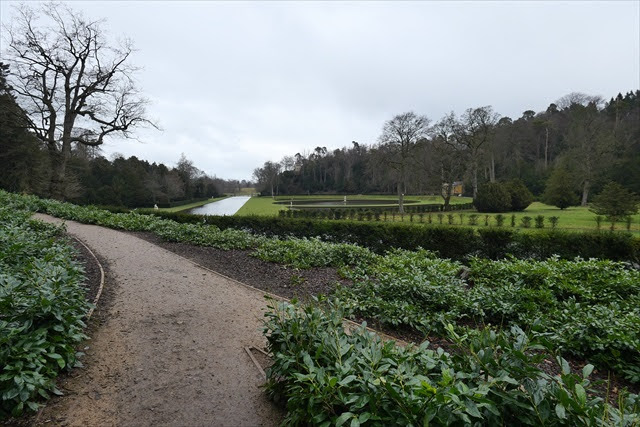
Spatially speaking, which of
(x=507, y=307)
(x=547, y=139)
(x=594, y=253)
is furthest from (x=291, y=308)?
(x=547, y=139)

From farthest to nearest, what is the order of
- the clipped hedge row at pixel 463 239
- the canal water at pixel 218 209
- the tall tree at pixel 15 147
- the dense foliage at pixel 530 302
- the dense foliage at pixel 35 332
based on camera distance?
Result: the canal water at pixel 218 209 < the tall tree at pixel 15 147 < the clipped hedge row at pixel 463 239 < the dense foliage at pixel 530 302 < the dense foliage at pixel 35 332

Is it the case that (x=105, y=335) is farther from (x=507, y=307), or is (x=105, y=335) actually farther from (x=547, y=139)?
(x=547, y=139)

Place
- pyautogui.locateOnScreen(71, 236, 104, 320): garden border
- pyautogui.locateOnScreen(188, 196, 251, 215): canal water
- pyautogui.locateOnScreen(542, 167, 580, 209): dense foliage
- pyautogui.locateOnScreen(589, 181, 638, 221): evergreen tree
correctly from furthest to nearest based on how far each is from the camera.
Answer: pyautogui.locateOnScreen(188, 196, 251, 215): canal water
pyautogui.locateOnScreen(542, 167, 580, 209): dense foliage
pyautogui.locateOnScreen(589, 181, 638, 221): evergreen tree
pyautogui.locateOnScreen(71, 236, 104, 320): garden border

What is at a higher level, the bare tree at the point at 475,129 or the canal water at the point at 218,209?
the bare tree at the point at 475,129

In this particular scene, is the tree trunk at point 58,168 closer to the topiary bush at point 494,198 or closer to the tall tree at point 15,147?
the tall tree at point 15,147

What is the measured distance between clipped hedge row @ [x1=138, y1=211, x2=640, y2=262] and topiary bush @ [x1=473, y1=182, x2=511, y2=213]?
56.2 ft

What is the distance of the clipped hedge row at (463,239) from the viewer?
26.3ft

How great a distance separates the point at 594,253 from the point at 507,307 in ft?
19.0

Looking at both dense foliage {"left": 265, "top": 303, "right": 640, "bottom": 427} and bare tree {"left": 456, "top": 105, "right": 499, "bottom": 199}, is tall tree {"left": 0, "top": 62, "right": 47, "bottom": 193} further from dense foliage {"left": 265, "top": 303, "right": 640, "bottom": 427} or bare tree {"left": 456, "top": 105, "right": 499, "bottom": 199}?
bare tree {"left": 456, "top": 105, "right": 499, "bottom": 199}

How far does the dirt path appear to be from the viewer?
2.40m

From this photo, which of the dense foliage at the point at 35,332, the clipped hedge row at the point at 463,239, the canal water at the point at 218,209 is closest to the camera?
the dense foliage at the point at 35,332

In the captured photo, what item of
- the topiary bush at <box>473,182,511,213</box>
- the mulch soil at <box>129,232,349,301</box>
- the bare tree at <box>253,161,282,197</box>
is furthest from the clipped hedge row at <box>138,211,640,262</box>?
the bare tree at <box>253,161,282,197</box>

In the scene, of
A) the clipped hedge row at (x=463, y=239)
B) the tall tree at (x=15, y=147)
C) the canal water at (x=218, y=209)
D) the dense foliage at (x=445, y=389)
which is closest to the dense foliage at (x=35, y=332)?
the dense foliage at (x=445, y=389)

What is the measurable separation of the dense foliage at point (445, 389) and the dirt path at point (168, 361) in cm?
77
